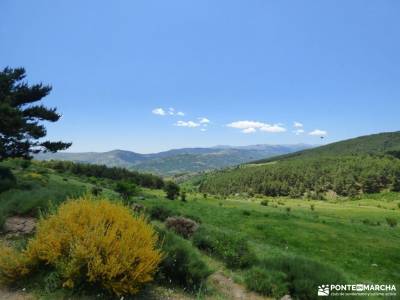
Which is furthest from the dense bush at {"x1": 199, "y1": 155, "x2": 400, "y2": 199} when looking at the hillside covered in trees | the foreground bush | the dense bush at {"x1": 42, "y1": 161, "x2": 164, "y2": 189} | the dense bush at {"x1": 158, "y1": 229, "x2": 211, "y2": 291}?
the foreground bush

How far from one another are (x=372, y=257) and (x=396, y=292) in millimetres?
16538

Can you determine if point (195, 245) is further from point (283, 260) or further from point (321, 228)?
point (321, 228)

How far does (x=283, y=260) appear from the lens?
10406 millimetres

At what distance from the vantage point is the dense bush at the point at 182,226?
13219 millimetres

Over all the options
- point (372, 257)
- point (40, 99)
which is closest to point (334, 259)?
point (372, 257)

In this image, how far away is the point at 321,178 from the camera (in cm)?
13925

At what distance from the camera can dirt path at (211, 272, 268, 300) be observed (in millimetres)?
8448

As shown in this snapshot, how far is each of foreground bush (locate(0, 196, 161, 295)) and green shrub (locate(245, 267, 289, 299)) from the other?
3225 millimetres

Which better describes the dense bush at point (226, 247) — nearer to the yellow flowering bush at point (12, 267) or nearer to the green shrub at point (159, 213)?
the green shrub at point (159, 213)
